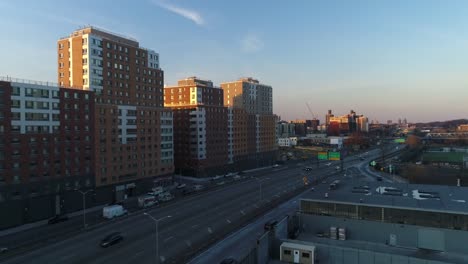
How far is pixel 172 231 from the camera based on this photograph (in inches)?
2232

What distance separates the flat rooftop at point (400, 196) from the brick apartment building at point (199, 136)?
60595 mm

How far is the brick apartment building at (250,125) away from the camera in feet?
443

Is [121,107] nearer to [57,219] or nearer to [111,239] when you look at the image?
[57,219]

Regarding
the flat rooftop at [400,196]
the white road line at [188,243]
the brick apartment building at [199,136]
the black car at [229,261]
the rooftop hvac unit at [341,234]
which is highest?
the brick apartment building at [199,136]

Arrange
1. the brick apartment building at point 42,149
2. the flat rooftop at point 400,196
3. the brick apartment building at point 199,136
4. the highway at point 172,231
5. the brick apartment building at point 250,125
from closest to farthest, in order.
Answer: the highway at point 172,231, the flat rooftop at point 400,196, the brick apartment building at point 42,149, the brick apartment building at point 199,136, the brick apartment building at point 250,125

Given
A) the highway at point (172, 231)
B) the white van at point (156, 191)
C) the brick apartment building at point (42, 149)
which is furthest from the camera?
the white van at point (156, 191)

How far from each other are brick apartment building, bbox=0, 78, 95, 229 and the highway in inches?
605

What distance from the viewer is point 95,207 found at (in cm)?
7600

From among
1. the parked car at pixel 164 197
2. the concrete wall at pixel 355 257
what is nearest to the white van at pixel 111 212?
the parked car at pixel 164 197

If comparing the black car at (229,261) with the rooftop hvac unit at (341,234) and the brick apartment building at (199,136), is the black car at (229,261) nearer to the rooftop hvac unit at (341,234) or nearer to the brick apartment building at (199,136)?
the rooftop hvac unit at (341,234)

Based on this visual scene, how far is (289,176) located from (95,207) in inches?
2766

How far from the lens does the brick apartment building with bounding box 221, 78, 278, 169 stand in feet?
443

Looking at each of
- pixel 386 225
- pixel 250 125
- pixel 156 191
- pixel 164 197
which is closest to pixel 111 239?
pixel 164 197

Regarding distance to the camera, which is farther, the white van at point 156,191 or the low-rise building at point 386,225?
the white van at point 156,191
